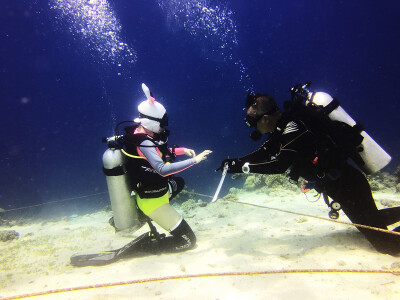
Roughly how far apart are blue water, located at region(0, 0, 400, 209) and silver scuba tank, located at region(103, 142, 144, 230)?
17530 millimetres

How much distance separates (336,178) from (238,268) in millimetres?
1877

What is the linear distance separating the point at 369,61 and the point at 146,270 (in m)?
41.0

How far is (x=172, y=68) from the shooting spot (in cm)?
3794

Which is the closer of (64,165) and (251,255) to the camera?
(251,255)

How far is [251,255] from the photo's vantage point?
322cm

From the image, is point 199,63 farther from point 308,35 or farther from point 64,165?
point 64,165

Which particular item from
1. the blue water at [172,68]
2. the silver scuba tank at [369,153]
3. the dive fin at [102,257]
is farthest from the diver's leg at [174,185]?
the blue water at [172,68]

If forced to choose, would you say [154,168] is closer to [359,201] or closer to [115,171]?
[115,171]

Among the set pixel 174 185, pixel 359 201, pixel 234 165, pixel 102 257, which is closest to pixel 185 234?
pixel 174 185

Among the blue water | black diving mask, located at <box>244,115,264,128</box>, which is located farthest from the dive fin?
the blue water

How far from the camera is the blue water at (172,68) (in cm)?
2628

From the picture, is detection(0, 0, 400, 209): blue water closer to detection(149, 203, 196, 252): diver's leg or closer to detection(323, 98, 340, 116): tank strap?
detection(149, 203, 196, 252): diver's leg

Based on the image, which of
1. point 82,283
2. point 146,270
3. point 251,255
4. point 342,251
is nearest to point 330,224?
point 342,251

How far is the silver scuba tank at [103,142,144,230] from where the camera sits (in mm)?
3678
